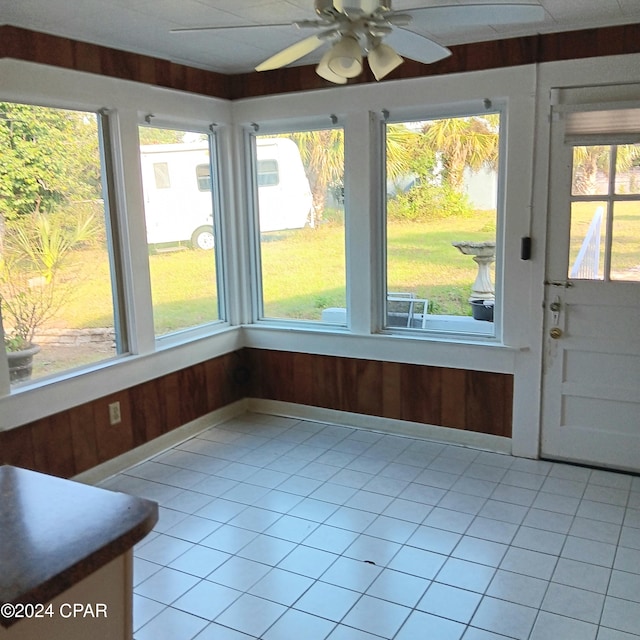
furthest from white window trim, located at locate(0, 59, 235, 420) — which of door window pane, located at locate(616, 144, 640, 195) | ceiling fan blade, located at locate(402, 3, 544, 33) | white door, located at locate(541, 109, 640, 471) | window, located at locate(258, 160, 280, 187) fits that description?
door window pane, located at locate(616, 144, 640, 195)

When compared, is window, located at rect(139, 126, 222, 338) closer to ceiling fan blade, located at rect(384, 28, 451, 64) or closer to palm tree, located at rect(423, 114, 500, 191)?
palm tree, located at rect(423, 114, 500, 191)

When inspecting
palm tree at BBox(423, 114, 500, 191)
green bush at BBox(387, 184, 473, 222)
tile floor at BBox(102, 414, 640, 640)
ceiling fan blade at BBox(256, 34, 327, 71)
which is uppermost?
ceiling fan blade at BBox(256, 34, 327, 71)

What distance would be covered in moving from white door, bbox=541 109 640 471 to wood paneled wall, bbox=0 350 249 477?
212 cm

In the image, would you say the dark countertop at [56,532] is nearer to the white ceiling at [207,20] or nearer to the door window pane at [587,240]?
the white ceiling at [207,20]

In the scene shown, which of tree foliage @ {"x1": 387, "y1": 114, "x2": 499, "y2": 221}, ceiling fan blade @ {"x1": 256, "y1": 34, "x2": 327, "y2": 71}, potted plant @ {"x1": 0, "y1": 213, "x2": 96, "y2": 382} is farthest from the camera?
tree foliage @ {"x1": 387, "y1": 114, "x2": 499, "y2": 221}

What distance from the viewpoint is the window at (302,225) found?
13.6ft

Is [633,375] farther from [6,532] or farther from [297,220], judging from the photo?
[6,532]

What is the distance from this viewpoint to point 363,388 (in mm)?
4164

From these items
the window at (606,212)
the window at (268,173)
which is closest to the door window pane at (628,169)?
the window at (606,212)

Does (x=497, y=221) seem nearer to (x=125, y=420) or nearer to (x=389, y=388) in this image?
(x=389, y=388)

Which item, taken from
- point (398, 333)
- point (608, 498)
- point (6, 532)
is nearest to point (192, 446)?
point (398, 333)

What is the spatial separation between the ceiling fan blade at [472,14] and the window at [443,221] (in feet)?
4.95

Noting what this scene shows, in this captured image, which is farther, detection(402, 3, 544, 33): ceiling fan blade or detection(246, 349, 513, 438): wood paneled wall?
detection(246, 349, 513, 438): wood paneled wall

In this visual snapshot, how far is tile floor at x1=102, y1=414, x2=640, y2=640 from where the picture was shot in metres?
2.28
